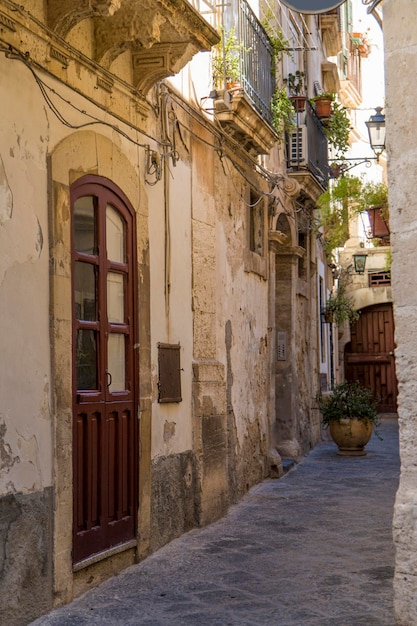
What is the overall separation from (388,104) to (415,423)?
154cm

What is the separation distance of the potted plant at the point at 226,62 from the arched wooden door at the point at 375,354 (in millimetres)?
15908

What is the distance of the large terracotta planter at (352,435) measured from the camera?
15.3 m

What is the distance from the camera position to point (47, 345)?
588 cm

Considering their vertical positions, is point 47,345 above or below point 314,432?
above

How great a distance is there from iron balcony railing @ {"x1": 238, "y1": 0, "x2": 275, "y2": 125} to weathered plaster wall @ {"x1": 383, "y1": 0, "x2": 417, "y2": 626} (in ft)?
18.6

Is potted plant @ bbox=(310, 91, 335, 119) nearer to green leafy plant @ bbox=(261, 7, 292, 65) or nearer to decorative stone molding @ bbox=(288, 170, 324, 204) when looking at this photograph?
decorative stone molding @ bbox=(288, 170, 324, 204)

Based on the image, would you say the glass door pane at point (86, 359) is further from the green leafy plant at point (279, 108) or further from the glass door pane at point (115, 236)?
the green leafy plant at point (279, 108)

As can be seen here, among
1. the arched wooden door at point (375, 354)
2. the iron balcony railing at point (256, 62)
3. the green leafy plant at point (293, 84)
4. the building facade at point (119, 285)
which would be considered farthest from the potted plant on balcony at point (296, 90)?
the arched wooden door at point (375, 354)

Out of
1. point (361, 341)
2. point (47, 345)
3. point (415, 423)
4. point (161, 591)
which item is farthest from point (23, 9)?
point (361, 341)

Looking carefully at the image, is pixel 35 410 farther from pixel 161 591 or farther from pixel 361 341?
pixel 361 341

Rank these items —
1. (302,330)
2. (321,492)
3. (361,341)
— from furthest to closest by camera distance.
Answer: (361,341) → (302,330) → (321,492)

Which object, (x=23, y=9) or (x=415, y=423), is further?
(x=23, y=9)

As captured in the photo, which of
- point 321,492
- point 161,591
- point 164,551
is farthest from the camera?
point 321,492

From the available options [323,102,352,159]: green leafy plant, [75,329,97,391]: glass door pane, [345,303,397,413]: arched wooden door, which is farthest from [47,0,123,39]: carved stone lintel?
[345,303,397,413]: arched wooden door
